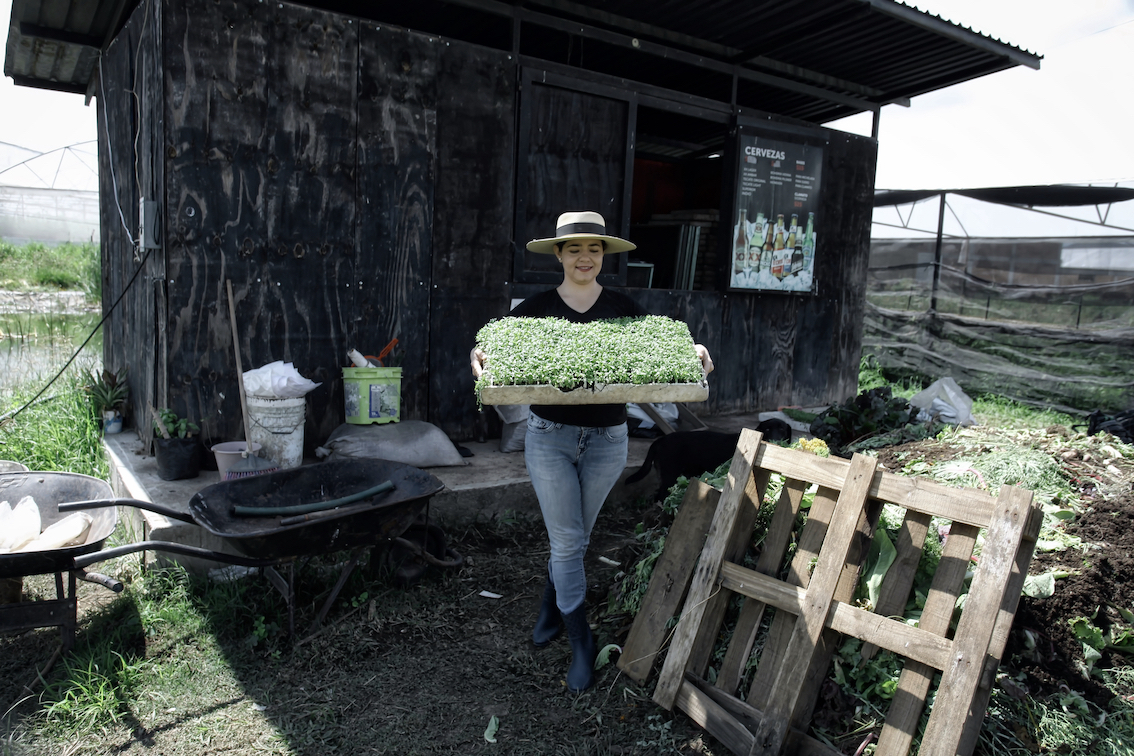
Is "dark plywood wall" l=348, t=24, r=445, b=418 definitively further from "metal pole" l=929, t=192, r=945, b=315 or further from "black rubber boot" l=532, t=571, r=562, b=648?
"metal pole" l=929, t=192, r=945, b=315

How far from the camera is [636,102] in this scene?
20.6ft

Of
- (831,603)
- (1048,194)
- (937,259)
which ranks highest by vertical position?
(1048,194)

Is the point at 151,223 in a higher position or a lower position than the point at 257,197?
lower

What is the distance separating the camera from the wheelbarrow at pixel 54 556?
109 inches

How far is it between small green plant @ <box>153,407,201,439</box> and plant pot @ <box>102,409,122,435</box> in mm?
1212

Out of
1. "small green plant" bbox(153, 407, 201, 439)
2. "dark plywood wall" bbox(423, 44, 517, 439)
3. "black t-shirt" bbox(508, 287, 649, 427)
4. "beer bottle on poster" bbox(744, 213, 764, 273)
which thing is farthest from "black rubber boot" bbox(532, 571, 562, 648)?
"beer bottle on poster" bbox(744, 213, 764, 273)

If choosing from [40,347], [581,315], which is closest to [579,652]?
[581,315]

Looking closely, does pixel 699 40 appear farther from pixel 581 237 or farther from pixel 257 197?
pixel 581 237

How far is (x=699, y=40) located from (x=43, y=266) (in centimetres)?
1540

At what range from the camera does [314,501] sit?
12.1 ft

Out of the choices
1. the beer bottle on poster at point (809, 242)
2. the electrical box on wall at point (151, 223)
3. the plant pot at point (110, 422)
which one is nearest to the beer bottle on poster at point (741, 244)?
the beer bottle on poster at point (809, 242)

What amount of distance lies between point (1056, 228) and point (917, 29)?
7105 mm

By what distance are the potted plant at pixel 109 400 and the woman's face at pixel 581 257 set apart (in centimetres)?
420

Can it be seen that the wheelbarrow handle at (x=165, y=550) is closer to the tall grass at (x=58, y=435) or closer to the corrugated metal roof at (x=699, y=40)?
the tall grass at (x=58, y=435)
